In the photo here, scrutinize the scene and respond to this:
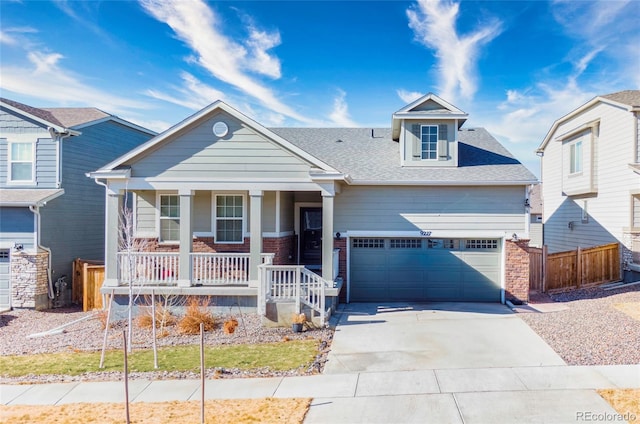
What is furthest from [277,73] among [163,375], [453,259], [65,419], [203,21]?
[65,419]

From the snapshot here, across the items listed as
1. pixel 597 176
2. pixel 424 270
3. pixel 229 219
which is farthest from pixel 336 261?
pixel 597 176

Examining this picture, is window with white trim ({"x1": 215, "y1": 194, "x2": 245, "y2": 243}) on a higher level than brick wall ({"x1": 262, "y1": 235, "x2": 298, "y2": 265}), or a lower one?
higher

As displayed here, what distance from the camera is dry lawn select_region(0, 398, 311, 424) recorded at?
18.2 feet

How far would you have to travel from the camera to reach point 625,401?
5.66m

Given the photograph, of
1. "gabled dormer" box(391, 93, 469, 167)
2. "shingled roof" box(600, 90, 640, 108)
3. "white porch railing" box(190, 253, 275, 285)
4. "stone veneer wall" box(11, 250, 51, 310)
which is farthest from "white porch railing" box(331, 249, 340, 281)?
"shingled roof" box(600, 90, 640, 108)

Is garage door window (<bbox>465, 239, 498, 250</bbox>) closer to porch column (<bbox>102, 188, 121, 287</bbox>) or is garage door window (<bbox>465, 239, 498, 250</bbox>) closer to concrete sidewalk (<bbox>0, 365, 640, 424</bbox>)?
concrete sidewalk (<bbox>0, 365, 640, 424</bbox>)

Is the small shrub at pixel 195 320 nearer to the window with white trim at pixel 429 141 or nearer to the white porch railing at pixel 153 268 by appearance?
the white porch railing at pixel 153 268

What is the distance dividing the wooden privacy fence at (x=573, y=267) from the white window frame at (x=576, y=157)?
14.1 feet

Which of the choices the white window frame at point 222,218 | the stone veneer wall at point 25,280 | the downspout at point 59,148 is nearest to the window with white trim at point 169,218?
Answer: the white window frame at point 222,218

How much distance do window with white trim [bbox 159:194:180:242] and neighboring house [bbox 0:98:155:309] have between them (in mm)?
4153

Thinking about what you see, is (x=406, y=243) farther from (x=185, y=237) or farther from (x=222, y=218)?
(x=185, y=237)

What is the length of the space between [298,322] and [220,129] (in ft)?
19.1

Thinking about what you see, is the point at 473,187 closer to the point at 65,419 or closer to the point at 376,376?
the point at 376,376

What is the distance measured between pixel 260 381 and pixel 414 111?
33.8ft
